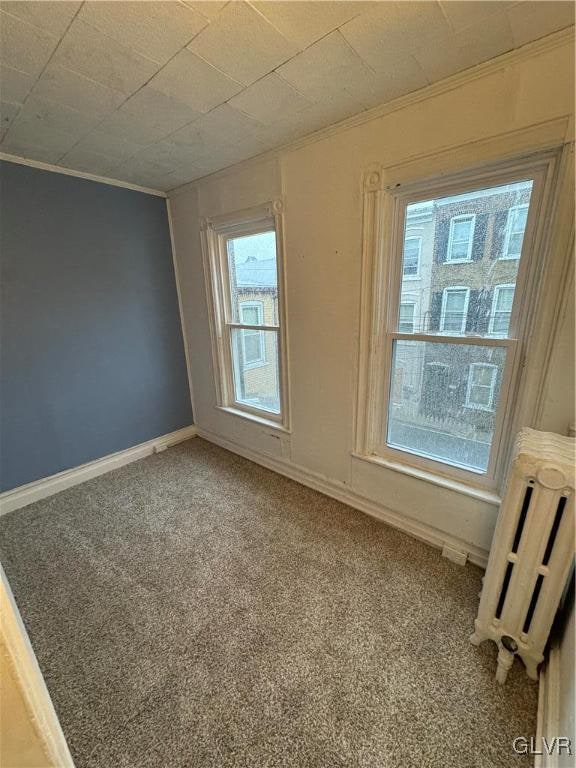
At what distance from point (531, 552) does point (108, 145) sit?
9.56ft

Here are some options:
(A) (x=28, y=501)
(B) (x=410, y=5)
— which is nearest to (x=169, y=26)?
(B) (x=410, y=5)

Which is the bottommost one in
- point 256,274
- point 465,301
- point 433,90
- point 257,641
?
point 257,641

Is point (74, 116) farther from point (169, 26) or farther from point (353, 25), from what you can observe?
point (353, 25)

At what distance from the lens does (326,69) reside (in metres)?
1.26

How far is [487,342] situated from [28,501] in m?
3.15

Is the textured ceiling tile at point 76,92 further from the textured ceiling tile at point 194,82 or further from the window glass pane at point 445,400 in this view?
the window glass pane at point 445,400

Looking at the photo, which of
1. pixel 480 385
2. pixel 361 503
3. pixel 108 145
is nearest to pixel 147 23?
pixel 108 145

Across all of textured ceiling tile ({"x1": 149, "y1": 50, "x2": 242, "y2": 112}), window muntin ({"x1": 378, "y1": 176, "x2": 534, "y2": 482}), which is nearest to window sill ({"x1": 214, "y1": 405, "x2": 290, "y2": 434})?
window muntin ({"x1": 378, "y1": 176, "x2": 534, "y2": 482})

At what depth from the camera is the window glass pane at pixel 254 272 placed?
2.28 meters

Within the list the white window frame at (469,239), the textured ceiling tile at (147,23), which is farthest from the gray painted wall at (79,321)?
the white window frame at (469,239)

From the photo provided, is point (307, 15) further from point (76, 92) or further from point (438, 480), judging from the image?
point (438, 480)

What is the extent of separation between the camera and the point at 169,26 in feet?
3.43

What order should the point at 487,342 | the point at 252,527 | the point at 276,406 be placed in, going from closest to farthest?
1. the point at 487,342
2. the point at 252,527
3. the point at 276,406

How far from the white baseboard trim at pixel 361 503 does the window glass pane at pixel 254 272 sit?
46.1 inches
